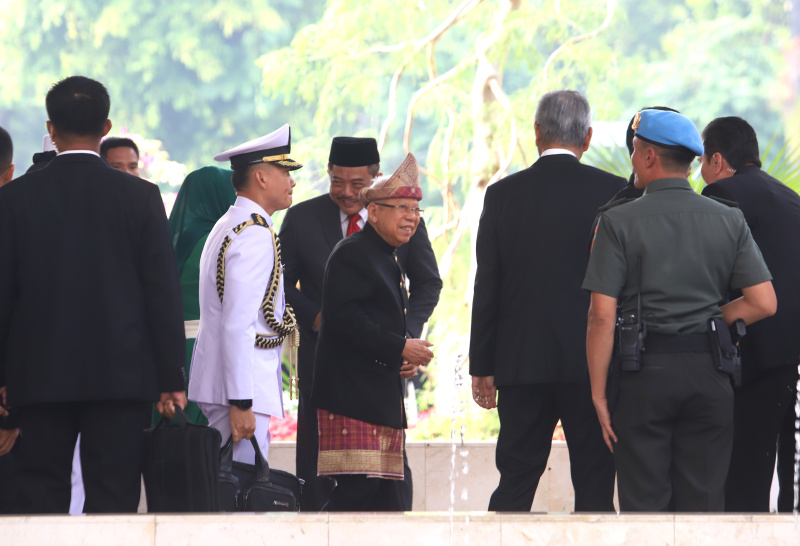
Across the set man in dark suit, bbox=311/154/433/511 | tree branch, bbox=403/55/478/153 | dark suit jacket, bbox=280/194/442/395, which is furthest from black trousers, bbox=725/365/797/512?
tree branch, bbox=403/55/478/153

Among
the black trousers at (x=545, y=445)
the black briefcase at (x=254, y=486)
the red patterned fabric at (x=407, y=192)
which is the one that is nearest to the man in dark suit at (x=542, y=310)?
the black trousers at (x=545, y=445)

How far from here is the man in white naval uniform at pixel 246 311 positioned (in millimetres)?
3654

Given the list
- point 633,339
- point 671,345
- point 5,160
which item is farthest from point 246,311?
point 5,160

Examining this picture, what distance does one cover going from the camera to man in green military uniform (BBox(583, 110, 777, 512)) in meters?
3.24

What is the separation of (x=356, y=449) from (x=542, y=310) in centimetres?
83

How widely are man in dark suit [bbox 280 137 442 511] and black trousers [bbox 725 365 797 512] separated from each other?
1378 millimetres

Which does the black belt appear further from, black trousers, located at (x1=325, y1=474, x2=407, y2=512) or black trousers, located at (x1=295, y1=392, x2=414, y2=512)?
black trousers, located at (x1=295, y1=392, x2=414, y2=512)

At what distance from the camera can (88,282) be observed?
3.42m

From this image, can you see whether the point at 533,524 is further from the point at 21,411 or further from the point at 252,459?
the point at 21,411

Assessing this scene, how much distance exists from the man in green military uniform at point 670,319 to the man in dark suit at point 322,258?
4.79ft

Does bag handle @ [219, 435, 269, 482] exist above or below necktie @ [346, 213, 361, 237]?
below

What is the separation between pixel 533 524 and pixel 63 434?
1.48 meters

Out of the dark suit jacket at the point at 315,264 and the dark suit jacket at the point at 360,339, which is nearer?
the dark suit jacket at the point at 360,339

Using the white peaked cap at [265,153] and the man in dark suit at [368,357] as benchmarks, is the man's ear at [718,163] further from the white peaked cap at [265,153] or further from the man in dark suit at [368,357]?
the white peaked cap at [265,153]
